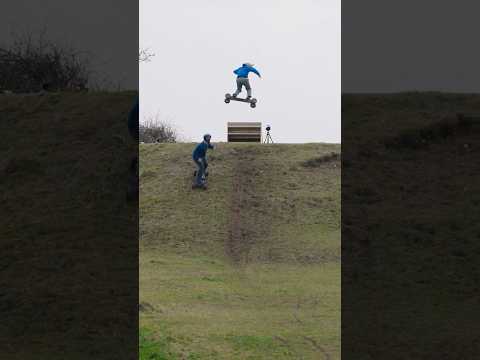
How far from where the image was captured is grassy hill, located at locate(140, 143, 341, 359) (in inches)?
409

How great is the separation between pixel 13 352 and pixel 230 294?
2932mm

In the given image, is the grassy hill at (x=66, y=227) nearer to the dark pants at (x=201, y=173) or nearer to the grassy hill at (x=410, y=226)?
the dark pants at (x=201, y=173)

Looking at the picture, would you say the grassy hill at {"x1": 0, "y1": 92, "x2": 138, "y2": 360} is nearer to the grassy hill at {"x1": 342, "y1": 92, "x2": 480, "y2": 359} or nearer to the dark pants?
the dark pants

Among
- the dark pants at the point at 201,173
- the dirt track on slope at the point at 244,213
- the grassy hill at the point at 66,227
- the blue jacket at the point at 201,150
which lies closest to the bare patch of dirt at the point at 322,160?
the dirt track on slope at the point at 244,213

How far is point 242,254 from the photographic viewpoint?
47.9ft

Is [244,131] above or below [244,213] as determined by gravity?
above

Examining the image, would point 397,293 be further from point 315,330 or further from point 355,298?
point 315,330

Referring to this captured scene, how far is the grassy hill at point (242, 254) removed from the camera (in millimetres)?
10383

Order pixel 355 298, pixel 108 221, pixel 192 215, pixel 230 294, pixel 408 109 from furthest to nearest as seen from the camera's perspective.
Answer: pixel 408 109 < pixel 192 215 < pixel 108 221 < pixel 355 298 < pixel 230 294

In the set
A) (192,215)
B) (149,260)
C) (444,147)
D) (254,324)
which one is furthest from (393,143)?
(254,324)

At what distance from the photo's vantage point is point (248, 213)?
16.0 meters

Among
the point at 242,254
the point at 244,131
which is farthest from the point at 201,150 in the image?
the point at 242,254

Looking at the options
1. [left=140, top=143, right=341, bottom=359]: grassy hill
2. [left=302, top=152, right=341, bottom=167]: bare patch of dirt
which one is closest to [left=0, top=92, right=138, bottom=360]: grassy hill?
[left=140, top=143, right=341, bottom=359]: grassy hill

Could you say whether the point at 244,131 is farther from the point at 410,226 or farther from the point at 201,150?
the point at 410,226
